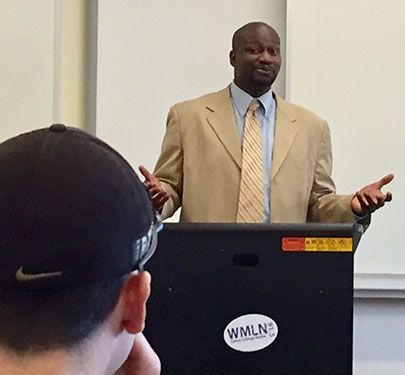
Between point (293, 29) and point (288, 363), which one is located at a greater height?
point (293, 29)

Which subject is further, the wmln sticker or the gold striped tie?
the gold striped tie

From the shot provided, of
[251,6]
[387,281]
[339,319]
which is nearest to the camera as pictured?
[339,319]

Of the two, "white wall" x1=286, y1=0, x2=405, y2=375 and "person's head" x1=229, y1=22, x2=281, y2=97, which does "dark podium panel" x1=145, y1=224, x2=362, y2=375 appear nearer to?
"person's head" x1=229, y1=22, x2=281, y2=97

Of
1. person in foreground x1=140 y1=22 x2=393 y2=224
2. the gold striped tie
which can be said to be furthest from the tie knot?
the gold striped tie

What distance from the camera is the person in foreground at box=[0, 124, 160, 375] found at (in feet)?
1.90

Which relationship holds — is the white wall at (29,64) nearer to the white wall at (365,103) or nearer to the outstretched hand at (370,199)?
the white wall at (365,103)

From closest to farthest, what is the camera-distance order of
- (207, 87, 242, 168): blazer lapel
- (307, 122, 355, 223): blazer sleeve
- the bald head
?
(307, 122, 355, 223): blazer sleeve
(207, 87, 242, 168): blazer lapel
the bald head

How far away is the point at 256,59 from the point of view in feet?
6.04

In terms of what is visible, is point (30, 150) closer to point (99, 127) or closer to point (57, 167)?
point (57, 167)

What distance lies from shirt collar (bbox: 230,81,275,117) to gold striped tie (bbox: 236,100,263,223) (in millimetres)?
117

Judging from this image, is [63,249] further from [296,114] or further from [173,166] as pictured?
[296,114]

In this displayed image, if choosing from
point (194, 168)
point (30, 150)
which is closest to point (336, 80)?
point (194, 168)

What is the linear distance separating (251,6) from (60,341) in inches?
94.7

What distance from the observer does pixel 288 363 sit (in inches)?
48.4
